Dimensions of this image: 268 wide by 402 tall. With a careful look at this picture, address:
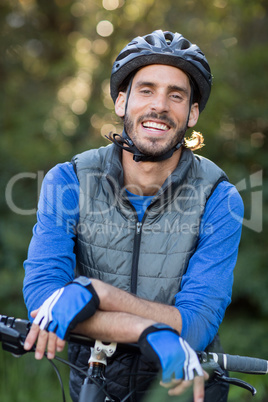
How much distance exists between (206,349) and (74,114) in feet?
18.0

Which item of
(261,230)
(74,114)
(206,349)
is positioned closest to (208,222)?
(206,349)

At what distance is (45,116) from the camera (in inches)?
291

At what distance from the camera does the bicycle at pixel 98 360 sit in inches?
69.7

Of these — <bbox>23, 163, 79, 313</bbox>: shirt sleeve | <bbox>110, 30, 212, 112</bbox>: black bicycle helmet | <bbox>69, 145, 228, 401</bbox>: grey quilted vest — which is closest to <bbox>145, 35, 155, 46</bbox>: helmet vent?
<bbox>110, 30, 212, 112</bbox>: black bicycle helmet

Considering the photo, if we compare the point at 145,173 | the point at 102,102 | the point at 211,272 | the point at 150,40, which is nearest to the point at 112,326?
the point at 211,272

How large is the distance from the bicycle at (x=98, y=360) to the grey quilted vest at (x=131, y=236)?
43 centimetres

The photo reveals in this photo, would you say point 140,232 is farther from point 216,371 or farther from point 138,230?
point 216,371

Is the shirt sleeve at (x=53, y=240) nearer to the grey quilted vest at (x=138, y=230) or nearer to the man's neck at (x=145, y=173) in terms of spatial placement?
the grey quilted vest at (x=138, y=230)

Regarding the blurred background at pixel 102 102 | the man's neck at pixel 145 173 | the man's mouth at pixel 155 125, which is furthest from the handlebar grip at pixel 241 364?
the blurred background at pixel 102 102

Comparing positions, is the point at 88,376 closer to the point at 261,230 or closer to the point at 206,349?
the point at 206,349

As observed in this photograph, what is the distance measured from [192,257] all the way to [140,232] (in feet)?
0.94

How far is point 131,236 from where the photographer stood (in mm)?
2441

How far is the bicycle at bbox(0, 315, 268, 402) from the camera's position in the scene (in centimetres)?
177

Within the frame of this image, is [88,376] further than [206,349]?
No
